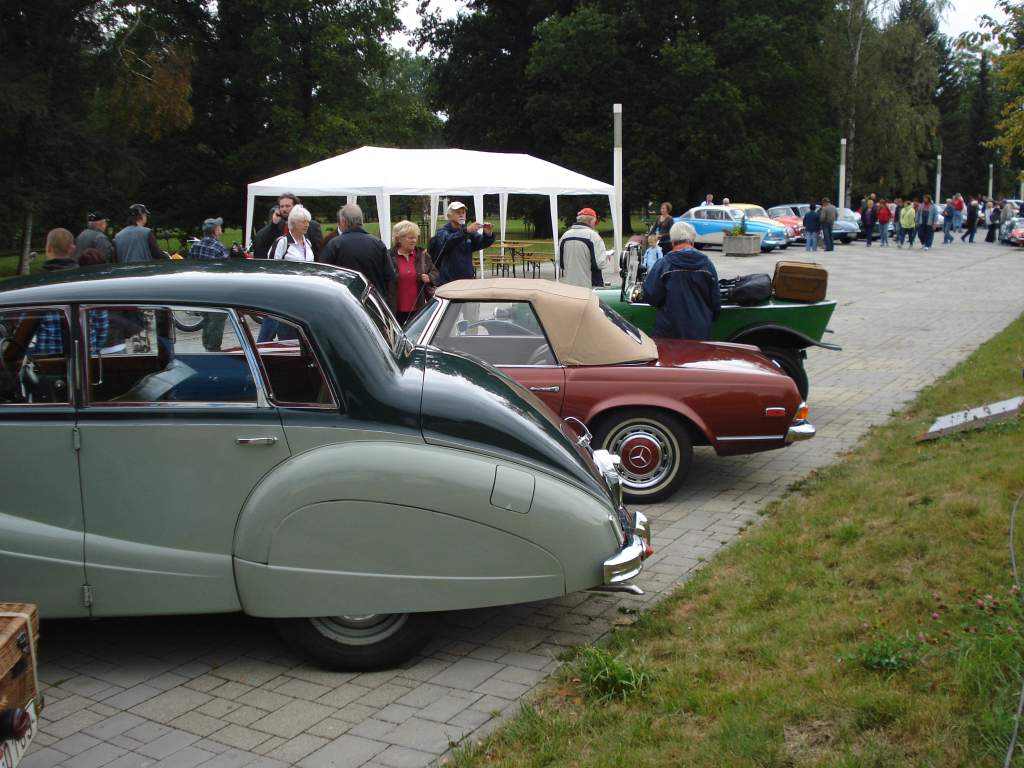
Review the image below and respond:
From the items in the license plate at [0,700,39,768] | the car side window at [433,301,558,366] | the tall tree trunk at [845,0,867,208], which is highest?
the tall tree trunk at [845,0,867,208]

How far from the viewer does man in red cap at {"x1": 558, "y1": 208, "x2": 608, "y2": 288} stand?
11.5m

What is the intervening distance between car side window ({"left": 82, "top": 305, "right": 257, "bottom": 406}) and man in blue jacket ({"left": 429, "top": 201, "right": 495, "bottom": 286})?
631 centimetres

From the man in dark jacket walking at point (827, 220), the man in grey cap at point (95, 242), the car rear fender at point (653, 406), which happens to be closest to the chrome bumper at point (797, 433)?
the car rear fender at point (653, 406)

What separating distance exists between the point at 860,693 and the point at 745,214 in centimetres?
3258

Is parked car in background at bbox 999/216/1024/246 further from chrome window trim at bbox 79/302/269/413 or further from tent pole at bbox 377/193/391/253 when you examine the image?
chrome window trim at bbox 79/302/269/413

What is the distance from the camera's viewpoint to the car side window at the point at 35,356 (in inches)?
171

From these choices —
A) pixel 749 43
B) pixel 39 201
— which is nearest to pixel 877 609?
pixel 39 201

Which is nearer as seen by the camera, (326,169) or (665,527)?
(665,527)

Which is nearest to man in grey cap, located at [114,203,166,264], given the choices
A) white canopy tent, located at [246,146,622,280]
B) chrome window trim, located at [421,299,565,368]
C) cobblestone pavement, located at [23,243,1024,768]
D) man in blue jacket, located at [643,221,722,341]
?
white canopy tent, located at [246,146,622,280]

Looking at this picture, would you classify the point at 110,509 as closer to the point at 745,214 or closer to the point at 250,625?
the point at 250,625

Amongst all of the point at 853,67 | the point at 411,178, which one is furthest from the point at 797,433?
the point at 853,67

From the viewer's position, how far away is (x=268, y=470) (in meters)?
4.29

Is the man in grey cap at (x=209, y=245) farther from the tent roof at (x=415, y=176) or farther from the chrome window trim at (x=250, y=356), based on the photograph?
the chrome window trim at (x=250, y=356)

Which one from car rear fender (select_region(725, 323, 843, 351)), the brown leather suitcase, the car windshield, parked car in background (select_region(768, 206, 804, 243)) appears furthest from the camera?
parked car in background (select_region(768, 206, 804, 243))
